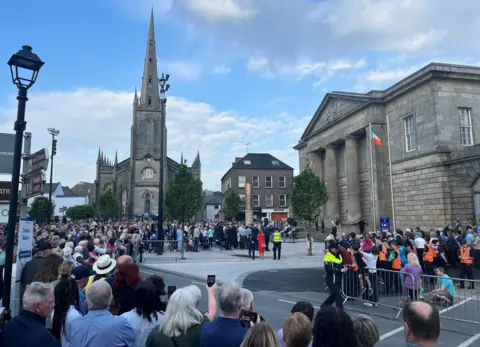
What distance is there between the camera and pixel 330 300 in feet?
30.3

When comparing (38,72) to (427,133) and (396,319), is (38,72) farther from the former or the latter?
(427,133)

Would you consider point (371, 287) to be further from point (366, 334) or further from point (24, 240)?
point (24, 240)

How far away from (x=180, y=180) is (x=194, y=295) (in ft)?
107

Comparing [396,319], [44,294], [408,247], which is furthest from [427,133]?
[44,294]

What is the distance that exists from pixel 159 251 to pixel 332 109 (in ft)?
79.9

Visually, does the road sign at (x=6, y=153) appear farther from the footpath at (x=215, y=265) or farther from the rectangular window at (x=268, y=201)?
the rectangular window at (x=268, y=201)

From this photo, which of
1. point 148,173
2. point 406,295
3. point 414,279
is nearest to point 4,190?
point 414,279

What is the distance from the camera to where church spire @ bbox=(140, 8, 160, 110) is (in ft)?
252

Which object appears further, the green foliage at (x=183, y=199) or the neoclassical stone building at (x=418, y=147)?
the green foliage at (x=183, y=199)

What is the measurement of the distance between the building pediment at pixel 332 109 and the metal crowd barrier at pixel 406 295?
74.9 feet

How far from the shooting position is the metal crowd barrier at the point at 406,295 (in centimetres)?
949

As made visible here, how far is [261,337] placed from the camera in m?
2.73

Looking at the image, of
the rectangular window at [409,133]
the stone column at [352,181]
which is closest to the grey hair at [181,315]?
the rectangular window at [409,133]

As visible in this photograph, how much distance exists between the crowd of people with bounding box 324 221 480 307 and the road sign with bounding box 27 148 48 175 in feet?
22.6
